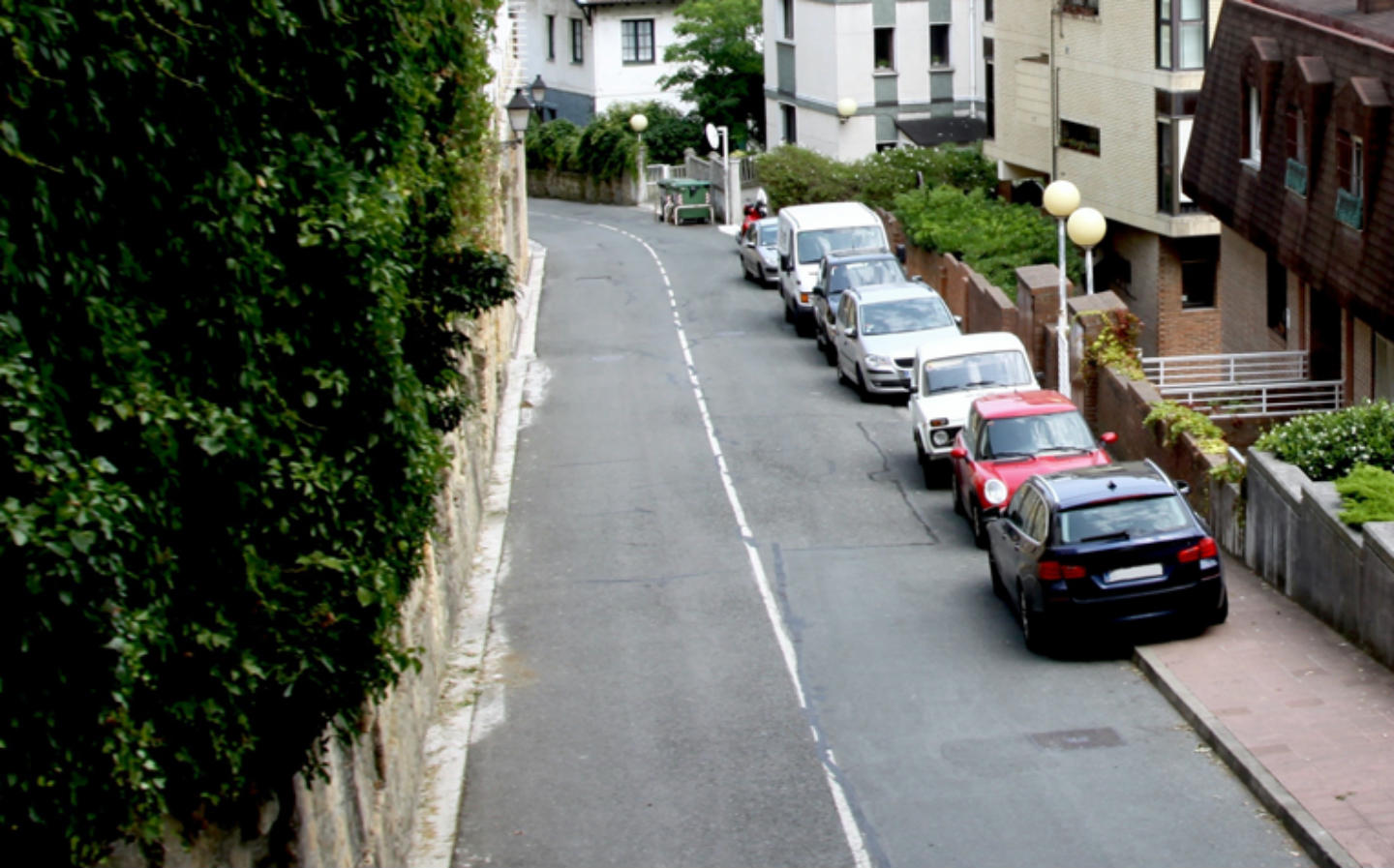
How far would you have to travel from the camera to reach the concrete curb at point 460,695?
14.2 m

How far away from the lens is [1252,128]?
94.6ft

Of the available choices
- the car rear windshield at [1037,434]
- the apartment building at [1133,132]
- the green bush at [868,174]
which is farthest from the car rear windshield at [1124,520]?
the green bush at [868,174]

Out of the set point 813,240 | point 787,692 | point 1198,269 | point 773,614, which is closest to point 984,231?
point 813,240

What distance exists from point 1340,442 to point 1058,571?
404 centimetres

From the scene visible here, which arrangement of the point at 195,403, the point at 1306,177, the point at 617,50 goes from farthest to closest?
the point at 617,50, the point at 1306,177, the point at 195,403

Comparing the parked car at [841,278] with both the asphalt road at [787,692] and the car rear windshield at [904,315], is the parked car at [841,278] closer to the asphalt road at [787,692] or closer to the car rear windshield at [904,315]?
the car rear windshield at [904,315]

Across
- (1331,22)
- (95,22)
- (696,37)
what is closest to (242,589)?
(95,22)

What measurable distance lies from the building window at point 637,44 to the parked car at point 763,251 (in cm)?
2832

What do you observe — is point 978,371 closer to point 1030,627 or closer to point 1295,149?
point 1295,149

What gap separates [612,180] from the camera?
69938 mm

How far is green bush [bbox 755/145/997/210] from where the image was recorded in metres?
47.6

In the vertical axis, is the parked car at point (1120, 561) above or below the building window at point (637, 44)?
below

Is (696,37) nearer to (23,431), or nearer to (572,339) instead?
(572,339)

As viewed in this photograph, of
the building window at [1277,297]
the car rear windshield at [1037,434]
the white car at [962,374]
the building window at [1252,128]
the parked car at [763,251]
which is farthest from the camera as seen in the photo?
the parked car at [763,251]
